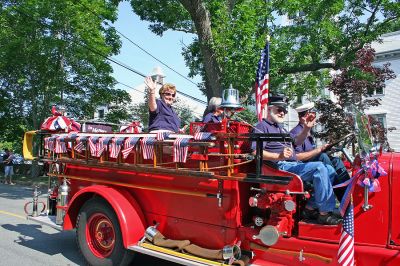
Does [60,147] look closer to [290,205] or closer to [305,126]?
[305,126]

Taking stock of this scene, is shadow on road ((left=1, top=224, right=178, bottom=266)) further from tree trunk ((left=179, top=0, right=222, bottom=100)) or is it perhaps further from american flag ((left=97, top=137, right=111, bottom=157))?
tree trunk ((left=179, top=0, right=222, bottom=100))

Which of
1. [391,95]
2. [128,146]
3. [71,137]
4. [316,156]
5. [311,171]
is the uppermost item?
[391,95]

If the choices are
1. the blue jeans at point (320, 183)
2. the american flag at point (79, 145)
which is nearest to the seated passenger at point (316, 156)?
A: the blue jeans at point (320, 183)

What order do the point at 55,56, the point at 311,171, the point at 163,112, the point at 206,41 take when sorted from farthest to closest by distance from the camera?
the point at 55,56
the point at 206,41
the point at 163,112
the point at 311,171

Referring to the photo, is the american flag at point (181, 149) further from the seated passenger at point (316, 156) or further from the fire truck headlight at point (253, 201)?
the seated passenger at point (316, 156)

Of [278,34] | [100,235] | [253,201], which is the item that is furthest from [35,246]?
[278,34]

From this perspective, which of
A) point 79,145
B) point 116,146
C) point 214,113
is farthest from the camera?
point 214,113

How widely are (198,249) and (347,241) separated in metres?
1.54

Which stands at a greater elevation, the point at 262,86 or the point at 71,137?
the point at 262,86

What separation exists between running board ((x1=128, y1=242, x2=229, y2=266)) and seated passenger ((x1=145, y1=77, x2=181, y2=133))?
146 cm

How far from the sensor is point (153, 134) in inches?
187

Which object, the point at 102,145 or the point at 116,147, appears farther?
the point at 102,145

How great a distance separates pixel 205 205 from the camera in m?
4.29

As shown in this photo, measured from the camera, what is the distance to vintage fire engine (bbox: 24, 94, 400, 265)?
355 cm
